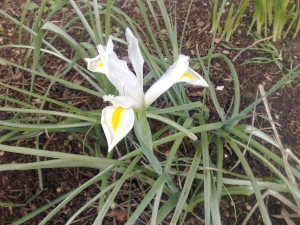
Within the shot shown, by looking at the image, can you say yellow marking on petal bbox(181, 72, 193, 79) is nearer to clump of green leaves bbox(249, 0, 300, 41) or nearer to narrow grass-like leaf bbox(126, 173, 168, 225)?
narrow grass-like leaf bbox(126, 173, 168, 225)

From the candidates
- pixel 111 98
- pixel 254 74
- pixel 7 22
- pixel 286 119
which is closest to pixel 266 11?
pixel 254 74

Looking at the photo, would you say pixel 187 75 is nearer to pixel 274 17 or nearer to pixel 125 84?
pixel 125 84

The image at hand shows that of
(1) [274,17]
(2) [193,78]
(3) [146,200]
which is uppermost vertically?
(2) [193,78]

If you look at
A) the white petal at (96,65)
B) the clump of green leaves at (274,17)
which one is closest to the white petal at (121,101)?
the white petal at (96,65)

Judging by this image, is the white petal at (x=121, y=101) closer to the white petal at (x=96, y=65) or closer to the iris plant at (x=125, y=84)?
the iris plant at (x=125, y=84)

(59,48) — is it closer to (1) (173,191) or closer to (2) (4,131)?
(2) (4,131)

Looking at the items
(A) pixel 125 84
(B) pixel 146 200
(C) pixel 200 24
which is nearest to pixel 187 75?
(A) pixel 125 84
